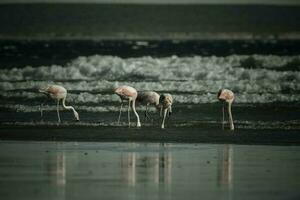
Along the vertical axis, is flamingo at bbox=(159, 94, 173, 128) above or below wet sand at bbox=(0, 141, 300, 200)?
above

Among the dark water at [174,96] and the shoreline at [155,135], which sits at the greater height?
the dark water at [174,96]

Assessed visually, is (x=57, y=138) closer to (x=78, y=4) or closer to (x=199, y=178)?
(x=199, y=178)

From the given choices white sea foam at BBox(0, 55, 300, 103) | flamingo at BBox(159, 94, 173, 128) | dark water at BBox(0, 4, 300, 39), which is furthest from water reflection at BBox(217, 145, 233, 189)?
dark water at BBox(0, 4, 300, 39)

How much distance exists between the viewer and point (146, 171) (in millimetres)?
18250

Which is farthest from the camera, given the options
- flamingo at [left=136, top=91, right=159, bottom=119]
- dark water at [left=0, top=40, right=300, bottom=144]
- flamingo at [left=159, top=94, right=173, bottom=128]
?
flamingo at [left=136, top=91, right=159, bottom=119]

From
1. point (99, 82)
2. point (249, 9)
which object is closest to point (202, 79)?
point (99, 82)

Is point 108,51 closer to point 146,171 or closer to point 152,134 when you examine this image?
point 152,134

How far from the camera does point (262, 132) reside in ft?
80.8

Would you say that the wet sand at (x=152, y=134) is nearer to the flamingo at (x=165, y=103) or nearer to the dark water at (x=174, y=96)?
the dark water at (x=174, y=96)

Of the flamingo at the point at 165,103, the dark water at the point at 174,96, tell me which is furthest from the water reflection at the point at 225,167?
the flamingo at the point at 165,103

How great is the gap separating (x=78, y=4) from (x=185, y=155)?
13352 cm

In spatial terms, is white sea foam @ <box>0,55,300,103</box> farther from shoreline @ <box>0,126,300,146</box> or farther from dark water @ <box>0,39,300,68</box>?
dark water @ <box>0,39,300,68</box>

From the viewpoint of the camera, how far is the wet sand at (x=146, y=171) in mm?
16109

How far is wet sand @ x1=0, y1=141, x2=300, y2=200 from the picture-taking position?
52.9ft
